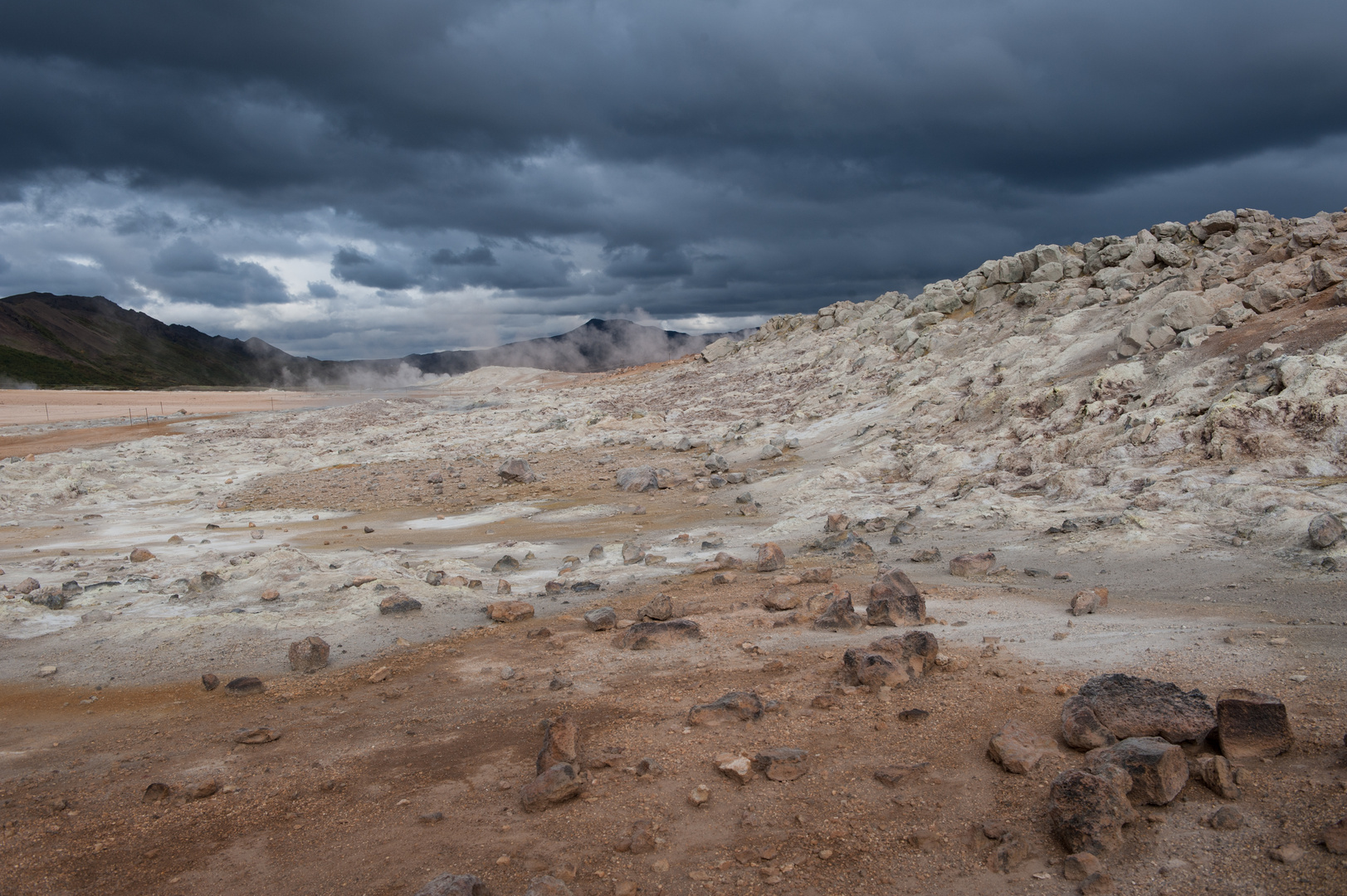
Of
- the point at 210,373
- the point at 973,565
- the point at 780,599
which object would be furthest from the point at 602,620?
the point at 210,373

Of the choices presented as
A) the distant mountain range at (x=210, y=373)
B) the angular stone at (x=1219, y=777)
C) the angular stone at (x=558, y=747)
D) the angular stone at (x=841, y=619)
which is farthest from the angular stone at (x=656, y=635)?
the distant mountain range at (x=210, y=373)

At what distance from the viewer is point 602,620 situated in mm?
7129

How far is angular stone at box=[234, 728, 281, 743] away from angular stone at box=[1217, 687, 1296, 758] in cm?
569

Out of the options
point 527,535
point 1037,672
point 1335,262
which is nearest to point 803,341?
point 1335,262

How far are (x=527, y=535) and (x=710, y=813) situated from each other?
8.77 m

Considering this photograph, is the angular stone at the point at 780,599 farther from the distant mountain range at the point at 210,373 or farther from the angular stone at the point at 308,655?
the distant mountain range at the point at 210,373

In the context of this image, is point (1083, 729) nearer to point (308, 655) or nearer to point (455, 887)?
point (455, 887)

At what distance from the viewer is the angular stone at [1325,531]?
6.80m

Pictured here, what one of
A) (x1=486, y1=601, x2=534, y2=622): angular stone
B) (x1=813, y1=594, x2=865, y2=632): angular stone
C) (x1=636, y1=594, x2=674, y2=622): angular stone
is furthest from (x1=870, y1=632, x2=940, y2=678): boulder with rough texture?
(x1=486, y1=601, x2=534, y2=622): angular stone

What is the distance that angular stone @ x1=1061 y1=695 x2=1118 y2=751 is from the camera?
4027 millimetres

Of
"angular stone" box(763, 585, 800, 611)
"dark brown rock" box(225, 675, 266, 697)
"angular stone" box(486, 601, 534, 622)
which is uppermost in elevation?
"angular stone" box(763, 585, 800, 611)

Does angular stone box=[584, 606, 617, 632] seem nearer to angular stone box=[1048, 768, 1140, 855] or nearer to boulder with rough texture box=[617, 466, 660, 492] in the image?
angular stone box=[1048, 768, 1140, 855]

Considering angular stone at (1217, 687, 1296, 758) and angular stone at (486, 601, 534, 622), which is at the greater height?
angular stone at (1217, 687, 1296, 758)

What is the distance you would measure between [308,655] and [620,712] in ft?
10.2
